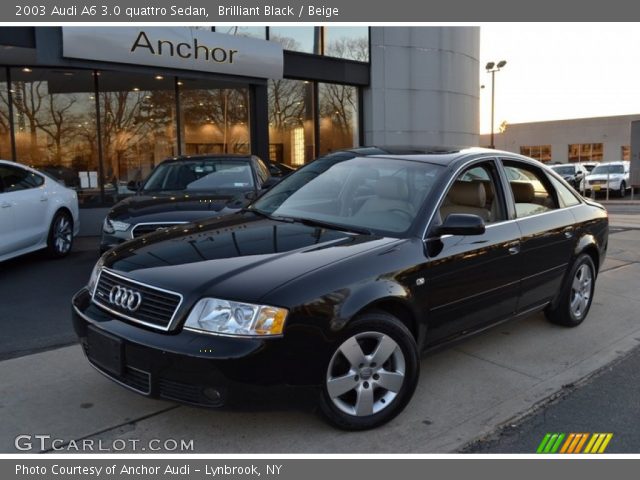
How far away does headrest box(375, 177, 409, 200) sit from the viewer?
415 centimetres

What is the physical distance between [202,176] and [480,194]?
4.53 meters

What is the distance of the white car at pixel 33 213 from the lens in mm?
7375

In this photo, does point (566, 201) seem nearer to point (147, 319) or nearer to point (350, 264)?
point (350, 264)

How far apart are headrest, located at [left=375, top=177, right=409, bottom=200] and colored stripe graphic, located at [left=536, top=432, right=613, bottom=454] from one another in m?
1.74

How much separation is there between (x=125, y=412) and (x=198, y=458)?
0.72 meters

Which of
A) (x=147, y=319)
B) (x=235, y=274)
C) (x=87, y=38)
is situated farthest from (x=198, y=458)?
(x=87, y=38)

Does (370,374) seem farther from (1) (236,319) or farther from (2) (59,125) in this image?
(2) (59,125)

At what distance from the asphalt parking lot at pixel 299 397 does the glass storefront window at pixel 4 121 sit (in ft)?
22.6

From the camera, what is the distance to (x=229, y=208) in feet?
19.2

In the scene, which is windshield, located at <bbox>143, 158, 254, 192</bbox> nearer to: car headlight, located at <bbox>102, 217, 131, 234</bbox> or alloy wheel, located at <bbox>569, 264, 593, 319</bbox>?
car headlight, located at <bbox>102, 217, 131, 234</bbox>

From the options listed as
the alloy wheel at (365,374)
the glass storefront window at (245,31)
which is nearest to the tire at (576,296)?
the alloy wheel at (365,374)

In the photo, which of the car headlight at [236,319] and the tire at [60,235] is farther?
the tire at [60,235]

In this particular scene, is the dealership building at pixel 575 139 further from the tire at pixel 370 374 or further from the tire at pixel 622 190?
the tire at pixel 370 374

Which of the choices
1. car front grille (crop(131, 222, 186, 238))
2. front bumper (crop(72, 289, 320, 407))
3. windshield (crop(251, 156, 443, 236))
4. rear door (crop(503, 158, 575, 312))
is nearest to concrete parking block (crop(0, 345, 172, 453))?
front bumper (crop(72, 289, 320, 407))
